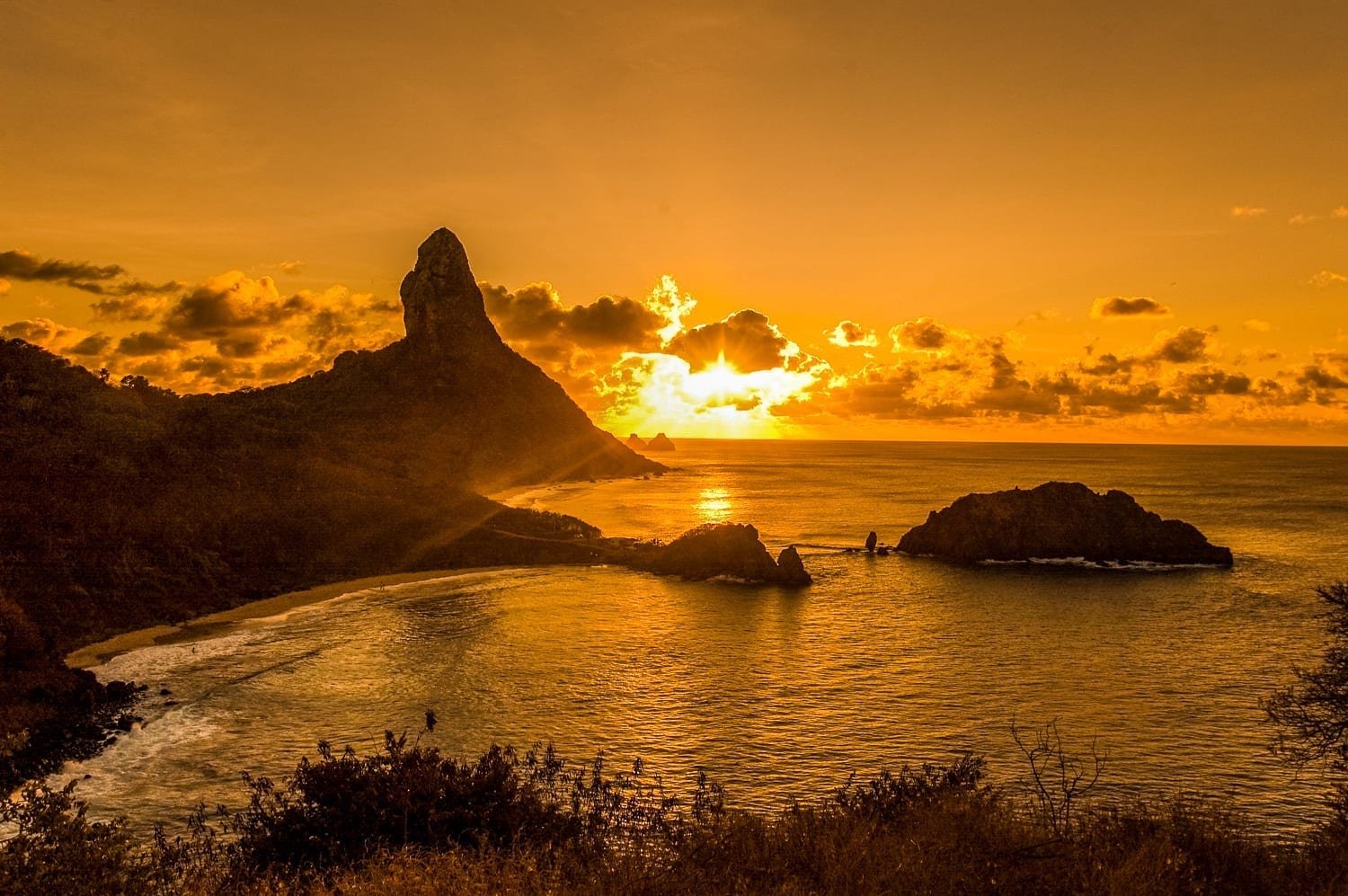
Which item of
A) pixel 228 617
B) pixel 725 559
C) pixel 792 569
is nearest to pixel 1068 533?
pixel 792 569

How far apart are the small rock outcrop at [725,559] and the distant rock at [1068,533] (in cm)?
2066

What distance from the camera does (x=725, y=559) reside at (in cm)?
7794

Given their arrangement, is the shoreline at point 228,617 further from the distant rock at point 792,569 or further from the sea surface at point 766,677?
the distant rock at point 792,569

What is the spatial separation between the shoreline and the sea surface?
1.69 metres

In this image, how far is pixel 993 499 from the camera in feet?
284

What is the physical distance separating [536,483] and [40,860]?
6924 inches

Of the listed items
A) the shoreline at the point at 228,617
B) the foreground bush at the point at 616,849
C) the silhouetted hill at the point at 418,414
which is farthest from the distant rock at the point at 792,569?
the silhouetted hill at the point at 418,414

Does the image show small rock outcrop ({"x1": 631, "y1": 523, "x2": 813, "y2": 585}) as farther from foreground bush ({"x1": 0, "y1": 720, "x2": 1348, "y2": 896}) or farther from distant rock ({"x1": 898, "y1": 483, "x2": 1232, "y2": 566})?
foreground bush ({"x1": 0, "y1": 720, "x2": 1348, "y2": 896})

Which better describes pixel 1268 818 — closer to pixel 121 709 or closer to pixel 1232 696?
pixel 1232 696

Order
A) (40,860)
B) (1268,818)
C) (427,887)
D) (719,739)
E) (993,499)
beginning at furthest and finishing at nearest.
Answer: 1. (993,499)
2. (719,739)
3. (1268,818)
4. (40,860)
5. (427,887)

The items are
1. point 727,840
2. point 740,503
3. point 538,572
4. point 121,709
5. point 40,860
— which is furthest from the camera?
point 740,503

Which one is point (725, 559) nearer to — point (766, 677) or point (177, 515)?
point (766, 677)

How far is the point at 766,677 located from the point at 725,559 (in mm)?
34381

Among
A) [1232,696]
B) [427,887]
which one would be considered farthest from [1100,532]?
[427,887]
